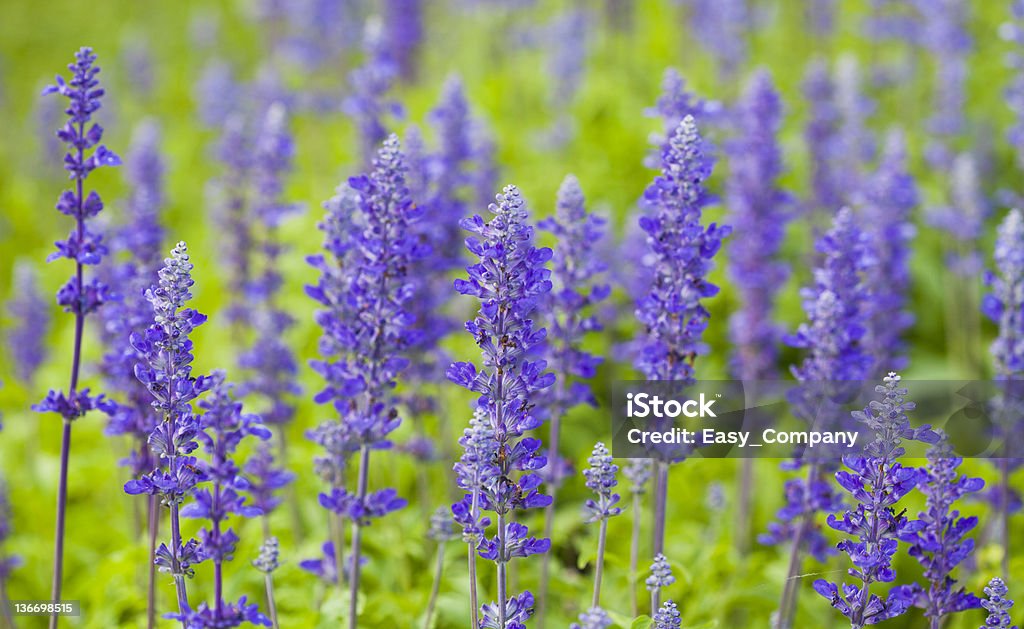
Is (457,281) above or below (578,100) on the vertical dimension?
below

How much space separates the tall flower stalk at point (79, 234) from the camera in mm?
3959

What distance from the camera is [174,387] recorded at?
3471 millimetres

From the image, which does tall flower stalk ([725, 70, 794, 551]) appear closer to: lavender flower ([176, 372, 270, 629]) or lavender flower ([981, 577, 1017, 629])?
lavender flower ([981, 577, 1017, 629])

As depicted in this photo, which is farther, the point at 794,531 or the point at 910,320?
the point at 910,320

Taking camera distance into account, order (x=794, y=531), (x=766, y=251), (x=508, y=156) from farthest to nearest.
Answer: (x=508, y=156) → (x=766, y=251) → (x=794, y=531)

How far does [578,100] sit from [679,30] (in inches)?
103

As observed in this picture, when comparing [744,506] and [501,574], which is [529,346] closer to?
[501,574]

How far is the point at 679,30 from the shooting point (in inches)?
477

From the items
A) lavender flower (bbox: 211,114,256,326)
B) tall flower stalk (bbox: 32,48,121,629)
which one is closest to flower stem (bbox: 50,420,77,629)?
tall flower stalk (bbox: 32,48,121,629)

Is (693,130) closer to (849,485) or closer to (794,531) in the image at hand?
(849,485)

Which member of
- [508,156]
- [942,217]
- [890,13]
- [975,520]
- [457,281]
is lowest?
[975,520]

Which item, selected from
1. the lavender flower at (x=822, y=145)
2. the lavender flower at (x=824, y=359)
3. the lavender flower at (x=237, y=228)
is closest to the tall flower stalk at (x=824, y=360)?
the lavender flower at (x=824, y=359)

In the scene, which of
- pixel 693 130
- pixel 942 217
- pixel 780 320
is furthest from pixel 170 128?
pixel 693 130

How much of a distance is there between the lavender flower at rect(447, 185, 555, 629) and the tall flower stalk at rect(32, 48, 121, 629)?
1.63 metres
